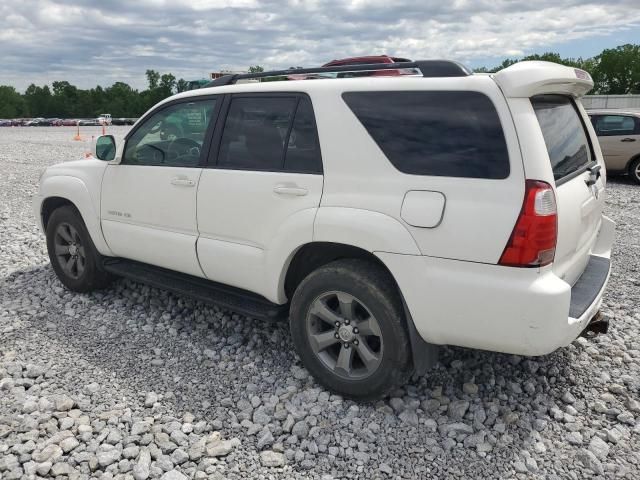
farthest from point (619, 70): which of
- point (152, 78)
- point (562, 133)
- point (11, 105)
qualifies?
point (11, 105)

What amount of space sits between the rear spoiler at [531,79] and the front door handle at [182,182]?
2165mm

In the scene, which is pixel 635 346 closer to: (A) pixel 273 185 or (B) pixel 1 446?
(A) pixel 273 185

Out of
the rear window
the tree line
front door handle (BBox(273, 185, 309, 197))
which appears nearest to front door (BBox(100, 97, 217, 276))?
front door handle (BBox(273, 185, 309, 197))

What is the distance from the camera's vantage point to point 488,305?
282cm

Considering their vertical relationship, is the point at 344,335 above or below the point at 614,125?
below

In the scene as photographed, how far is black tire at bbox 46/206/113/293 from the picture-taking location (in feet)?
16.5

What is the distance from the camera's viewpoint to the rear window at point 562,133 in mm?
3020

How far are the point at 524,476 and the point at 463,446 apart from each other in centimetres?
35

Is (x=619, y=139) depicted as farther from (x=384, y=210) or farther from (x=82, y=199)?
(x=82, y=199)

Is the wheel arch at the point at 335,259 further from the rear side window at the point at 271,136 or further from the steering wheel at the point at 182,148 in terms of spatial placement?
the steering wheel at the point at 182,148

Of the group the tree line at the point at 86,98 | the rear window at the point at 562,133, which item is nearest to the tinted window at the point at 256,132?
the rear window at the point at 562,133

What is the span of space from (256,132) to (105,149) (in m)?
1.67

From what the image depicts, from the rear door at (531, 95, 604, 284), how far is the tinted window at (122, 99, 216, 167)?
2303 millimetres

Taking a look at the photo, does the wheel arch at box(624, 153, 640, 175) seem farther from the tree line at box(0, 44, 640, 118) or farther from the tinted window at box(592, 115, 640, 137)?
the tree line at box(0, 44, 640, 118)
